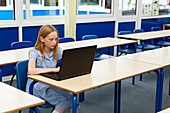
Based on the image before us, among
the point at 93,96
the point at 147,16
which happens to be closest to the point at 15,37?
the point at 93,96

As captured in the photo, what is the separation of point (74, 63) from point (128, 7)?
5.28m

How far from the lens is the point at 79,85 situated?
229 cm

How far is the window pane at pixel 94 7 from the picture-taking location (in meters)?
6.21

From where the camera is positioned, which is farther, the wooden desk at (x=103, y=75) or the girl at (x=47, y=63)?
the girl at (x=47, y=63)

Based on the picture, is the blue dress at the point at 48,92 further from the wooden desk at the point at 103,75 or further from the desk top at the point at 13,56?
the desk top at the point at 13,56

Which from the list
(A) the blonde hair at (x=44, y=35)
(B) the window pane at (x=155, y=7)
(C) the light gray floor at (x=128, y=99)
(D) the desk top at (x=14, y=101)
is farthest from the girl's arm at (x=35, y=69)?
(B) the window pane at (x=155, y=7)

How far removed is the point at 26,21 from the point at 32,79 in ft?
9.19

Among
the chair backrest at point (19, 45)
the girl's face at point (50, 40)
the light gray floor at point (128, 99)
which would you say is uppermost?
the girl's face at point (50, 40)

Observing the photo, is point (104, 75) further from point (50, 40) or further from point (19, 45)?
point (19, 45)

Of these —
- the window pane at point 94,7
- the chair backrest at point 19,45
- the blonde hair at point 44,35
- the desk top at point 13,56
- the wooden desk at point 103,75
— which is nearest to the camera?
the wooden desk at point 103,75

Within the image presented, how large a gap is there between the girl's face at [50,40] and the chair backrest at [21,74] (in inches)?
11.1

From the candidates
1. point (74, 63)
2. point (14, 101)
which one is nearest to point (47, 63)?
point (74, 63)

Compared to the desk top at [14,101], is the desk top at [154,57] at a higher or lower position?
higher

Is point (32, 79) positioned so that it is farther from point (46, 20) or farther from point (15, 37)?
point (46, 20)
